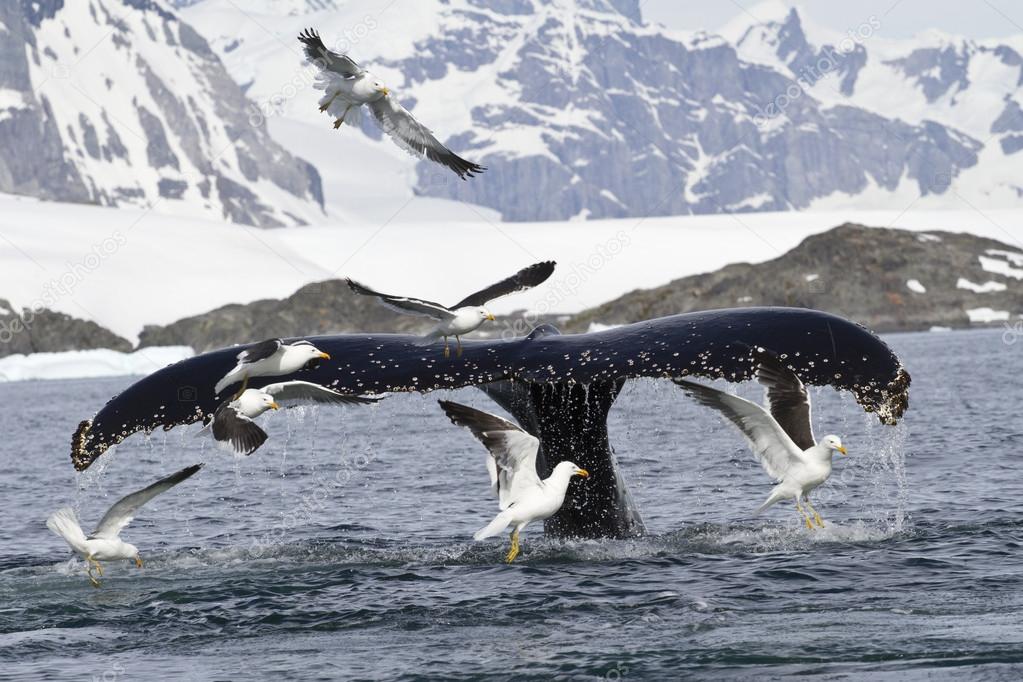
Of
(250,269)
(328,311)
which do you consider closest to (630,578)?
(328,311)

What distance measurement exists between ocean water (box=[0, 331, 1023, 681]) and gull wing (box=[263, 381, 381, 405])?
0.67 meters

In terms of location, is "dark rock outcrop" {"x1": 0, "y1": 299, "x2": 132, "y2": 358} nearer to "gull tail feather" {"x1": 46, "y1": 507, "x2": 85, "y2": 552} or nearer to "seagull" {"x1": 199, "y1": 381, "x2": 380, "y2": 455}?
"gull tail feather" {"x1": 46, "y1": 507, "x2": 85, "y2": 552}

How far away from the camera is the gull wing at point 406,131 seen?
11914 mm

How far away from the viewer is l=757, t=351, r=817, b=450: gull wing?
29.9ft

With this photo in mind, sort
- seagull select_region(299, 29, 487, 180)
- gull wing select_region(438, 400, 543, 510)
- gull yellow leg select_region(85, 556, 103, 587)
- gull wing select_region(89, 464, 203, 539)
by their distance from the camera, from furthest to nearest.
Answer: seagull select_region(299, 29, 487, 180) < gull yellow leg select_region(85, 556, 103, 587) < gull wing select_region(89, 464, 203, 539) < gull wing select_region(438, 400, 543, 510)

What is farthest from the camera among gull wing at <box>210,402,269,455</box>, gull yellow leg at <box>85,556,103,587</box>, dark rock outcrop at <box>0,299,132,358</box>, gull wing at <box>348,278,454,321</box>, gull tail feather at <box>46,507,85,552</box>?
dark rock outcrop at <box>0,299,132,358</box>

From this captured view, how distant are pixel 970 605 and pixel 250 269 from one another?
121972 millimetres

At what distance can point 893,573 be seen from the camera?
10766 millimetres

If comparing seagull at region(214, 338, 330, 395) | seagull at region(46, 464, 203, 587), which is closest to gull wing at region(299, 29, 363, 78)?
seagull at region(214, 338, 330, 395)

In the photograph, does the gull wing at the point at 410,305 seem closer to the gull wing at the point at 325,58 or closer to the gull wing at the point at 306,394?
the gull wing at the point at 306,394

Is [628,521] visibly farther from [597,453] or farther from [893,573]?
[893,573]

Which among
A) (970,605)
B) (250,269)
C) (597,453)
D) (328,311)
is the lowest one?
(970,605)

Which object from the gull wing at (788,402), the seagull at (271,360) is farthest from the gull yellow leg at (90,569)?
the gull wing at (788,402)

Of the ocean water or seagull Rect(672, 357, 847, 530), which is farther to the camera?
seagull Rect(672, 357, 847, 530)
